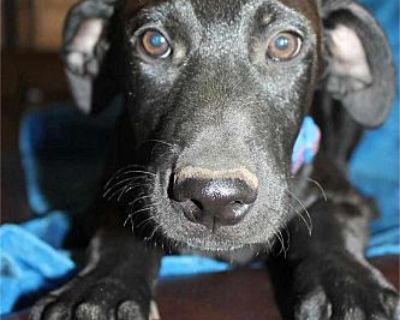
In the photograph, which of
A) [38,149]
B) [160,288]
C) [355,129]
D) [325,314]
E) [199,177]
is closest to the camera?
[199,177]

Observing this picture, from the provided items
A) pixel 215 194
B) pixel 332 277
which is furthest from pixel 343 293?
pixel 215 194

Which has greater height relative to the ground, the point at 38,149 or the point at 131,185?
the point at 131,185

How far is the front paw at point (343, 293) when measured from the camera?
162 centimetres

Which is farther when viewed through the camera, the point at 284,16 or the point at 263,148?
the point at 284,16

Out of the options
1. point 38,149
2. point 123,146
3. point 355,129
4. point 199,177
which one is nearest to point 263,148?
point 199,177

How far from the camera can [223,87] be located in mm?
1758

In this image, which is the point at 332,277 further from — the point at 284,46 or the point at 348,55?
the point at 348,55

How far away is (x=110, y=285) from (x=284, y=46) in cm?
68

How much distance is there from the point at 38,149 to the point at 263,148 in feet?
5.31

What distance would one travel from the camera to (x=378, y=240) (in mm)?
2305

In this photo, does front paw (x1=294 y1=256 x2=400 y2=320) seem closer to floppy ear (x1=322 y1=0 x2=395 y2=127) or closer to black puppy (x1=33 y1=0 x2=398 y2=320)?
black puppy (x1=33 y1=0 x2=398 y2=320)

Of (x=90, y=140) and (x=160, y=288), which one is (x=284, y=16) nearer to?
(x=160, y=288)

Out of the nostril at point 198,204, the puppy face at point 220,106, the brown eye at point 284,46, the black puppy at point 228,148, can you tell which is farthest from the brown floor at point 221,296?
the brown eye at point 284,46

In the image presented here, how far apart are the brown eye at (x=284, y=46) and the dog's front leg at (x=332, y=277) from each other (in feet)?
1.34
